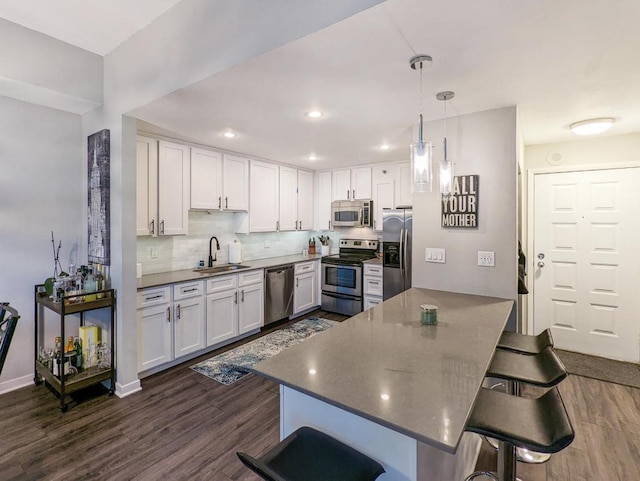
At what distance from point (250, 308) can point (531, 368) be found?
10.3ft

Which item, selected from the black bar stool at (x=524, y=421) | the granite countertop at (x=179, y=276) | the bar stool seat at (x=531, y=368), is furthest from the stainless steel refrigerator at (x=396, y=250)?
the black bar stool at (x=524, y=421)

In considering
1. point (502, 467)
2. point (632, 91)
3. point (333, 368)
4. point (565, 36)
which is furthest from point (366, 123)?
point (502, 467)

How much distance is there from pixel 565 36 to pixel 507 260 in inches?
58.7

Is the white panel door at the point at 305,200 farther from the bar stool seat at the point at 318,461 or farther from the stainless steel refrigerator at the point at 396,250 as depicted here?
the bar stool seat at the point at 318,461

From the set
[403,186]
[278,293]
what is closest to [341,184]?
[403,186]

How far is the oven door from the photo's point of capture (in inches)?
190

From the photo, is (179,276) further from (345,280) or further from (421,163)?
(421,163)

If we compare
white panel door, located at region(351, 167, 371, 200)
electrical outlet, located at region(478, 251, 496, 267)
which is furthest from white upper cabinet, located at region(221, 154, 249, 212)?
electrical outlet, located at region(478, 251, 496, 267)

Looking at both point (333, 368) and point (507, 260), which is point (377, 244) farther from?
point (333, 368)

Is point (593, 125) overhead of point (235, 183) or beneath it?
overhead

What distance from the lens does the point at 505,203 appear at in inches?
99.5

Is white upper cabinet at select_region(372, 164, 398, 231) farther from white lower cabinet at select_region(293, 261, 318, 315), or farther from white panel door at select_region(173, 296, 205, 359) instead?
white panel door at select_region(173, 296, 205, 359)

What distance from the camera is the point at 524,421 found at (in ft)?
4.07

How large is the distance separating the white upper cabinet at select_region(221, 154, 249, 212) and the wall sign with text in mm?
2613
